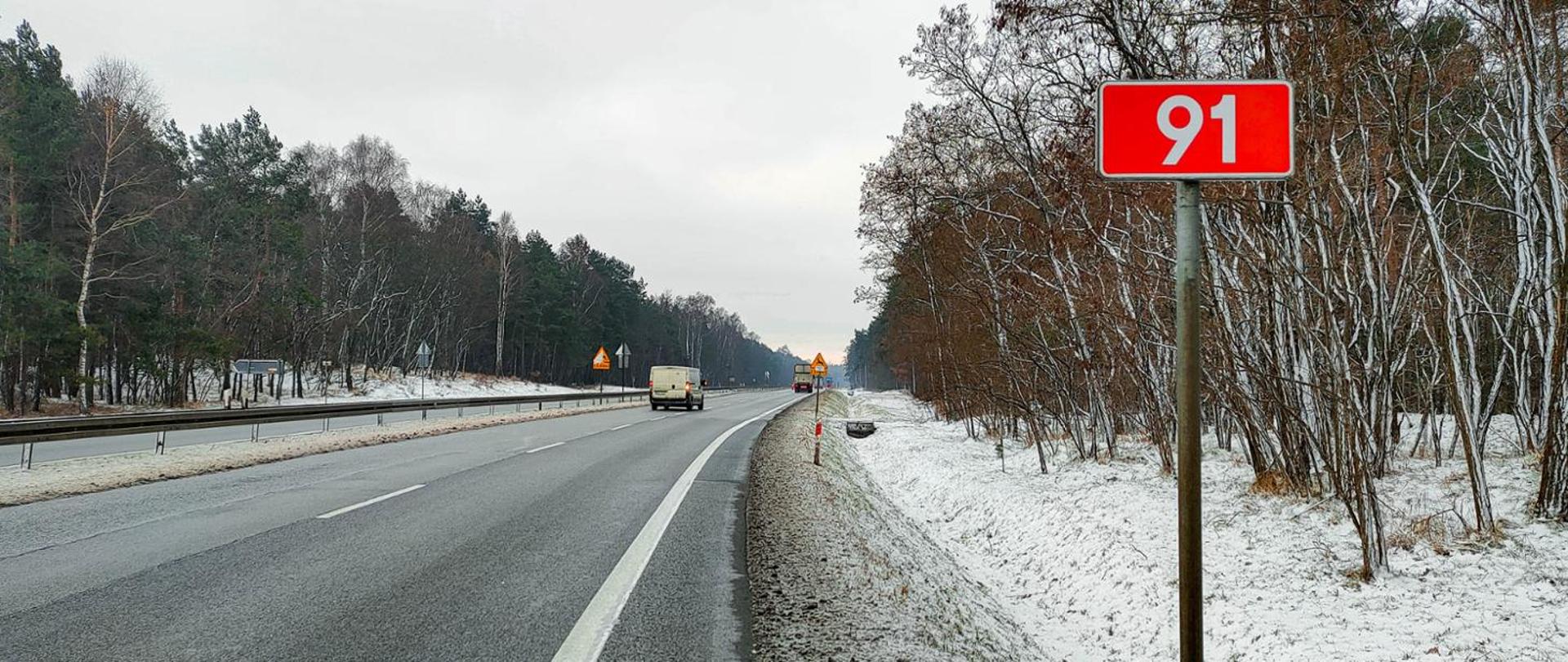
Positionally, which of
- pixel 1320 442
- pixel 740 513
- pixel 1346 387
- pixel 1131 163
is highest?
pixel 1131 163

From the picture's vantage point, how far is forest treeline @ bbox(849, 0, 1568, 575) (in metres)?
6.77

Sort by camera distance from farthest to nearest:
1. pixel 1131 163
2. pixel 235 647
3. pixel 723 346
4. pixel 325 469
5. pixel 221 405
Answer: pixel 723 346, pixel 221 405, pixel 325 469, pixel 235 647, pixel 1131 163

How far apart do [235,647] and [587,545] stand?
9.79 ft

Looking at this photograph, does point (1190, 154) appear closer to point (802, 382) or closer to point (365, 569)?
point (365, 569)

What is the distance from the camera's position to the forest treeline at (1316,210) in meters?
6.77

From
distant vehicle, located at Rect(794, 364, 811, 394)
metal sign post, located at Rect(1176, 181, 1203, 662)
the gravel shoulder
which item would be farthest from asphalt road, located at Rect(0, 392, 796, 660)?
distant vehicle, located at Rect(794, 364, 811, 394)

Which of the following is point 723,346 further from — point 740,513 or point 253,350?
point 740,513

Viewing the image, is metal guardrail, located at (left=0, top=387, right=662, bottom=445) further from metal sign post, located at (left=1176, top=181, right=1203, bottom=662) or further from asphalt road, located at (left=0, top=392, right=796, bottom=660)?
metal sign post, located at (left=1176, top=181, right=1203, bottom=662)

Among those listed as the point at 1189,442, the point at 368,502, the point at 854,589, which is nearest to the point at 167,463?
the point at 368,502

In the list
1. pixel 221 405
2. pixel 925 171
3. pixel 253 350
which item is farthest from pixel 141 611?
pixel 253 350

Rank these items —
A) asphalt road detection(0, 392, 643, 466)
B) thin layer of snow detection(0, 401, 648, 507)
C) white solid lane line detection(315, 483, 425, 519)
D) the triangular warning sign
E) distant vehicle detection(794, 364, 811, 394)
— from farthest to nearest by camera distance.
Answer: distant vehicle detection(794, 364, 811, 394)
the triangular warning sign
asphalt road detection(0, 392, 643, 466)
thin layer of snow detection(0, 401, 648, 507)
white solid lane line detection(315, 483, 425, 519)

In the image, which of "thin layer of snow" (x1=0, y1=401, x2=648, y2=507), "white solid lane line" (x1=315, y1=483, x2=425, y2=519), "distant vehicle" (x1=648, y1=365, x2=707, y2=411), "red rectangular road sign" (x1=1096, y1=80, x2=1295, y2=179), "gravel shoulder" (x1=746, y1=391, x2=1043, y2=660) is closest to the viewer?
"red rectangular road sign" (x1=1096, y1=80, x2=1295, y2=179)

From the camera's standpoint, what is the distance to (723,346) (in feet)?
447

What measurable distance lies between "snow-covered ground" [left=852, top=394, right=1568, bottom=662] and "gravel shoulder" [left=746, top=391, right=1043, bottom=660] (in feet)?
2.51
